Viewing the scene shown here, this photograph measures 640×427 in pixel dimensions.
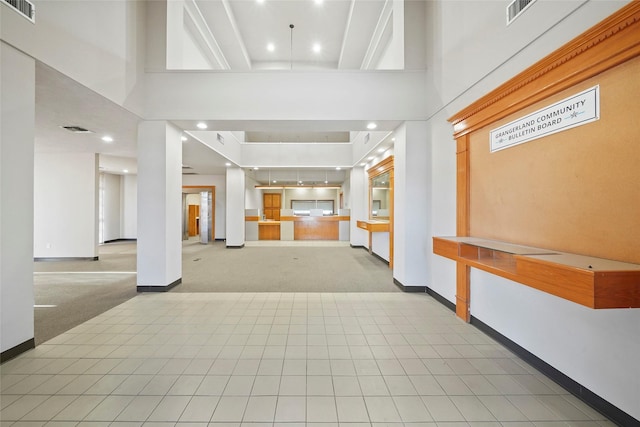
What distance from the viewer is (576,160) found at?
202 cm

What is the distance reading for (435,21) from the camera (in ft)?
13.7

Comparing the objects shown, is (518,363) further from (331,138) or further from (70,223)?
(331,138)

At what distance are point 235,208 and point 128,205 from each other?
557 centimetres

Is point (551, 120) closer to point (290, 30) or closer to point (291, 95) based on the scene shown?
point (291, 95)

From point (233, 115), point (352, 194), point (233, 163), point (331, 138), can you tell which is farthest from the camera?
point (331, 138)

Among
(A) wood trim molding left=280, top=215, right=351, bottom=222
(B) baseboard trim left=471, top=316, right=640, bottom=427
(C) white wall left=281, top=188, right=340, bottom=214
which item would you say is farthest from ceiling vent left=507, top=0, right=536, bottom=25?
(C) white wall left=281, top=188, right=340, bottom=214

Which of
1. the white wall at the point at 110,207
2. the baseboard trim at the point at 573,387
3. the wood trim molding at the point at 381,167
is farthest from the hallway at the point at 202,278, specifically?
the white wall at the point at 110,207

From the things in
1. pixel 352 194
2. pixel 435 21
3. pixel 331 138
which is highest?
pixel 331 138

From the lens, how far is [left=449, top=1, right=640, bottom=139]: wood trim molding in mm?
1652

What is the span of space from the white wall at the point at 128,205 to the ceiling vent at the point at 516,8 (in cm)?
1349

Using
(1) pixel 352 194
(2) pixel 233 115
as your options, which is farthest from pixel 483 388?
(1) pixel 352 194

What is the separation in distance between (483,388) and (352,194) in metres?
8.22

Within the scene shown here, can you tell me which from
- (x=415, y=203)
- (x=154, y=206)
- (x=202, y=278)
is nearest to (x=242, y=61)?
(x=154, y=206)

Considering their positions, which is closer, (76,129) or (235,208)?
(76,129)
